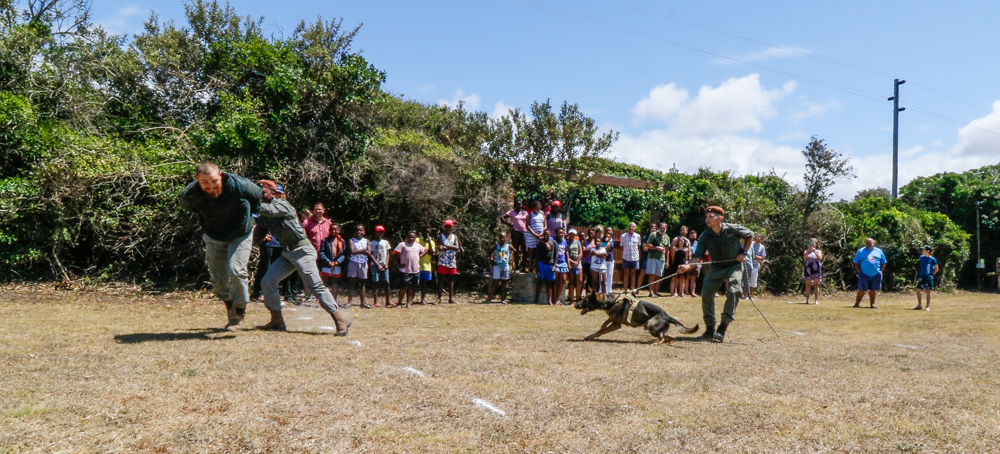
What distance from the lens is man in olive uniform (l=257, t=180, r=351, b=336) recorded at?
7.93 meters

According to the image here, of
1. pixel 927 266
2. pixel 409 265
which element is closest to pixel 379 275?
pixel 409 265

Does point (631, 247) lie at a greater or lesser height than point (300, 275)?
greater

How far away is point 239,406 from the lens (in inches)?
177

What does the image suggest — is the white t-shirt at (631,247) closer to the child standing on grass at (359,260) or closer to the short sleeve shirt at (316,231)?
the child standing on grass at (359,260)

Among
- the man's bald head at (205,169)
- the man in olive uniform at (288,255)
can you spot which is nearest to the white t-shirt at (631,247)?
the man in olive uniform at (288,255)

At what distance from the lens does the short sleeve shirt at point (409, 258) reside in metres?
13.3

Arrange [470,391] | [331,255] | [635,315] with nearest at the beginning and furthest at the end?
[470,391], [635,315], [331,255]

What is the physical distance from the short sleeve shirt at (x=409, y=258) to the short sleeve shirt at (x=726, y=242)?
5995mm

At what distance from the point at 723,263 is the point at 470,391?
16.8 ft

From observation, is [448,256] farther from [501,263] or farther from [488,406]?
[488,406]

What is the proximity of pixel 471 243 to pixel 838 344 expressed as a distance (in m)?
8.99

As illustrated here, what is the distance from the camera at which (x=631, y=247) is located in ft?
55.0

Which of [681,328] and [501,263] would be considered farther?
[501,263]

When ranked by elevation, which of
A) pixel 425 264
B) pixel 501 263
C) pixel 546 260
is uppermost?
pixel 546 260
